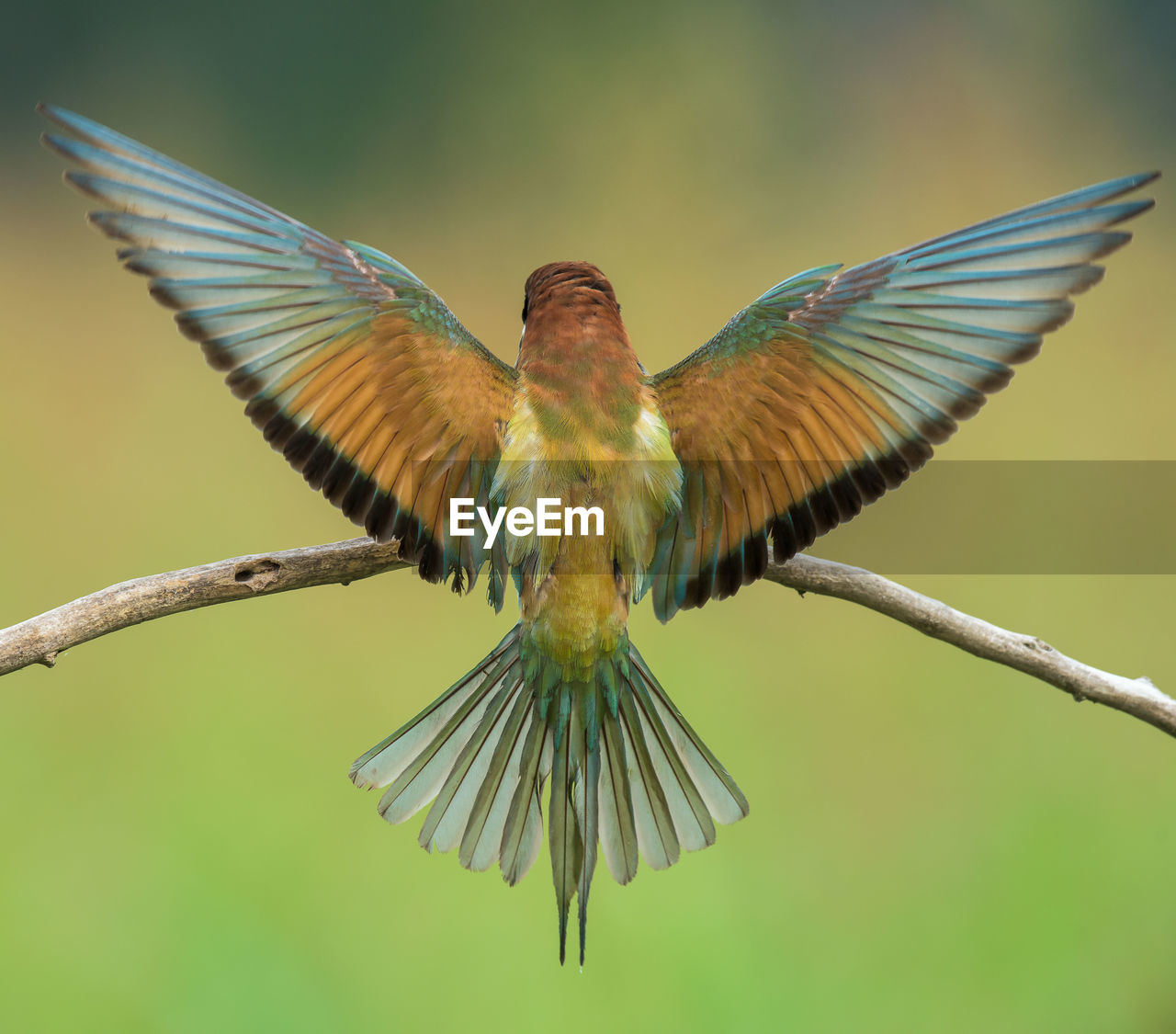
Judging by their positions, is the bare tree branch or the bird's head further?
the bird's head

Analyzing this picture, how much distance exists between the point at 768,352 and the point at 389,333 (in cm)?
30

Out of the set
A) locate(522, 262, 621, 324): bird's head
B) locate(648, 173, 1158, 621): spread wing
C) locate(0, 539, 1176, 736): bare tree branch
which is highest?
locate(522, 262, 621, 324): bird's head

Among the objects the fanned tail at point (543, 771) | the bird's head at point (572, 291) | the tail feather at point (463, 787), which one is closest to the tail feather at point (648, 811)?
the fanned tail at point (543, 771)

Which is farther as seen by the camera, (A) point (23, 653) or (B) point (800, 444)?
(B) point (800, 444)

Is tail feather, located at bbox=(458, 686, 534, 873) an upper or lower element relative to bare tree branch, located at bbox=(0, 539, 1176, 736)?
lower

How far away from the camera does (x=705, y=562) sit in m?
0.92

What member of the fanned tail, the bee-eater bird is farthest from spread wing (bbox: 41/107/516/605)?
the fanned tail

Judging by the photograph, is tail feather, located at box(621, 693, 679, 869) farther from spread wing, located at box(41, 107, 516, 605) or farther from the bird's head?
the bird's head

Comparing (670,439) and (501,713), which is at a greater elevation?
(670,439)

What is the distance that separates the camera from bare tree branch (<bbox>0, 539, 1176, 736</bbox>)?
79cm

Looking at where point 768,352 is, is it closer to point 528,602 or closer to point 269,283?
point 528,602

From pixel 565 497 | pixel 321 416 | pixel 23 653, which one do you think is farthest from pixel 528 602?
pixel 23 653

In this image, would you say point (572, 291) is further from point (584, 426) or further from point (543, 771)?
point (543, 771)

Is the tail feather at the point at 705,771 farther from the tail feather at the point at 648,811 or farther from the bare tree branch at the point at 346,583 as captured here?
the bare tree branch at the point at 346,583
